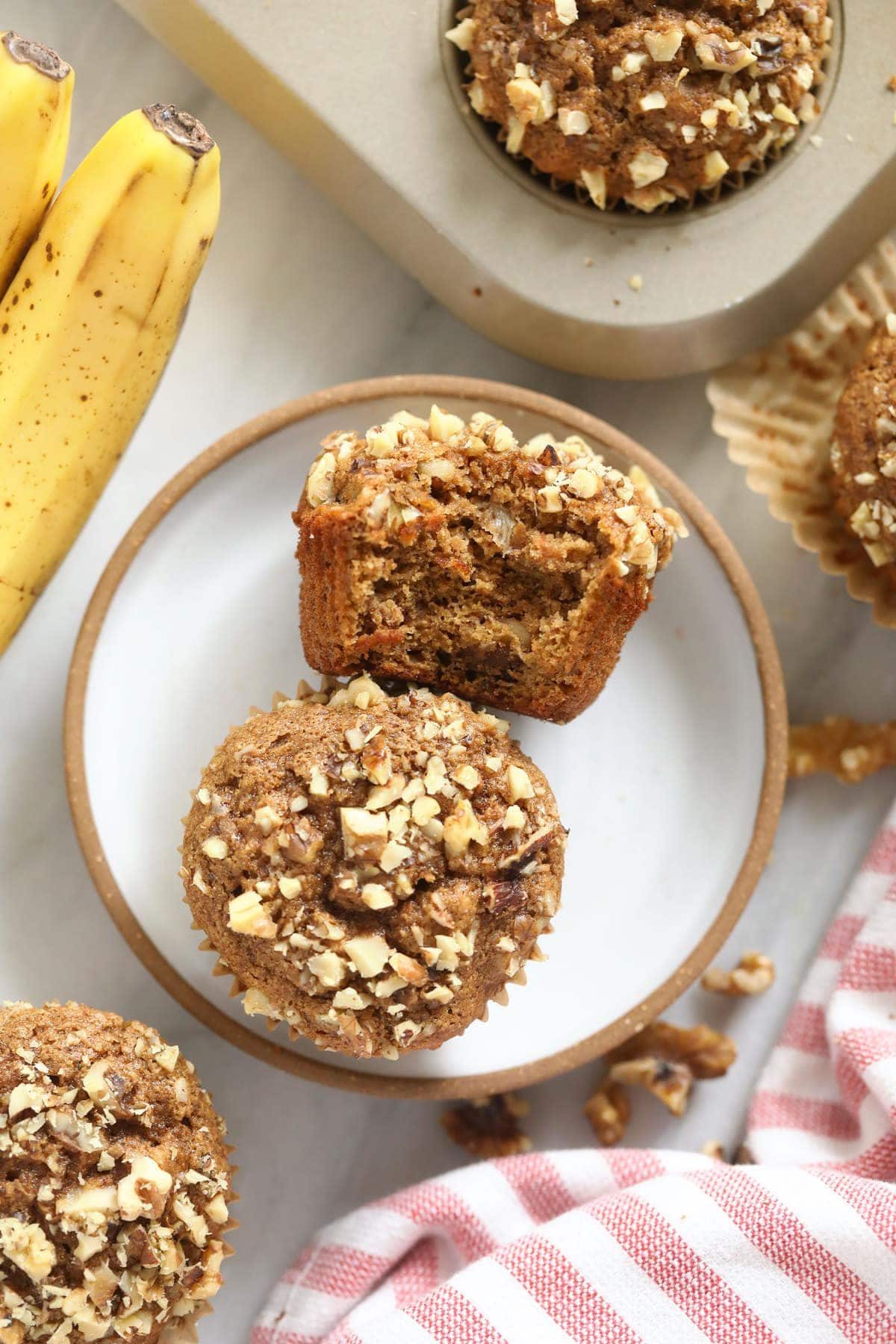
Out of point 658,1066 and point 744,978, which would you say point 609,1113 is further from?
point 744,978

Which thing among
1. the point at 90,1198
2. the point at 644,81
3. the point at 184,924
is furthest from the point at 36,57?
the point at 90,1198

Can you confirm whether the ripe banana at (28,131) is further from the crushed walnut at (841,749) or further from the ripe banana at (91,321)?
the crushed walnut at (841,749)

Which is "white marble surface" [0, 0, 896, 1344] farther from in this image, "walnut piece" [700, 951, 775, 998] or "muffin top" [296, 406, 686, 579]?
"muffin top" [296, 406, 686, 579]

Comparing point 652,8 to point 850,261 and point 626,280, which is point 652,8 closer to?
point 626,280

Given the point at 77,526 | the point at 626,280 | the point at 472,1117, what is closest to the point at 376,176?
the point at 626,280

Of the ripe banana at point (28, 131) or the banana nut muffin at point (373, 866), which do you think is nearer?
the banana nut muffin at point (373, 866)

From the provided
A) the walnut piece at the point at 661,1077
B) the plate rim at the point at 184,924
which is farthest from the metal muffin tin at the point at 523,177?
the walnut piece at the point at 661,1077

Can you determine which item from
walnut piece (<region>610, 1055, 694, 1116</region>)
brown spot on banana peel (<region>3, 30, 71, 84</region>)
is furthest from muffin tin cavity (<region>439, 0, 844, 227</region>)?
walnut piece (<region>610, 1055, 694, 1116</region>)
